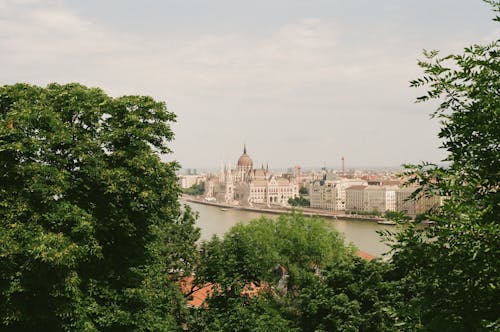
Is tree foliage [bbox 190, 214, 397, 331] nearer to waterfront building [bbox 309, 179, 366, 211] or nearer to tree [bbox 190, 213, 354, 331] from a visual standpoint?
tree [bbox 190, 213, 354, 331]

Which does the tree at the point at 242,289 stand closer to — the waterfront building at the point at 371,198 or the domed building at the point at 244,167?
the waterfront building at the point at 371,198

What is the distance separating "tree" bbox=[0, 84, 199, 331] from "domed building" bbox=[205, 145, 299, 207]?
90.2 m

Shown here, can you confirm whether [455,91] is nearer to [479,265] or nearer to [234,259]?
[479,265]

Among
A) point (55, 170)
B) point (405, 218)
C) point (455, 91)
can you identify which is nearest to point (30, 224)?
point (55, 170)

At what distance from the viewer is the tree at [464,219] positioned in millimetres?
3305

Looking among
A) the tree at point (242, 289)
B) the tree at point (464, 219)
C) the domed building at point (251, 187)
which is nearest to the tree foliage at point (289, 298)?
the tree at point (242, 289)

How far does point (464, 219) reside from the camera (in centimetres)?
322

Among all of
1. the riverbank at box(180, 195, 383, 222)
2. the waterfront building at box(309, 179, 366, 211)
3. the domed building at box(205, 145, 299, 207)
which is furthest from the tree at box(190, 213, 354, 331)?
the domed building at box(205, 145, 299, 207)

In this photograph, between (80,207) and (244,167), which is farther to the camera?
(244,167)

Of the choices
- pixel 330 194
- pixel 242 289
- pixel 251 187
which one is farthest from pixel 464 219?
pixel 251 187

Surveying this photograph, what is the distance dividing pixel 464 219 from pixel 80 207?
710cm

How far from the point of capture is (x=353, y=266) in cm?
1042

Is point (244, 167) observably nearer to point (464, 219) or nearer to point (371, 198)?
point (371, 198)

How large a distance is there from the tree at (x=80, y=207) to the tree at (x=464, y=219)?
5413 mm
